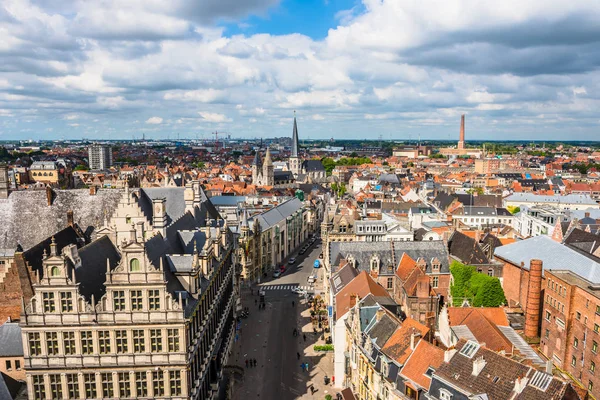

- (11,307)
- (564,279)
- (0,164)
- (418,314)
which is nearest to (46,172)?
(0,164)

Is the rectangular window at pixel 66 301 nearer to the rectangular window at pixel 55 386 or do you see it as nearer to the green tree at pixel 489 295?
the rectangular window at pixel 55 386

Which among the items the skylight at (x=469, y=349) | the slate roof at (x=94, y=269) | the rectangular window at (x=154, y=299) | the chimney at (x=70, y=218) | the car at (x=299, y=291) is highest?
the chimney at (x=70, y=218)

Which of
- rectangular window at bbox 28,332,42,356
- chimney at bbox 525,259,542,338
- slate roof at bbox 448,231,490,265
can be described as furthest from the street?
chimney at bbox 525,259,542,338

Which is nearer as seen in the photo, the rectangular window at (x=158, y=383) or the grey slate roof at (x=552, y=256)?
the rectangular window at (x=158, y=383)

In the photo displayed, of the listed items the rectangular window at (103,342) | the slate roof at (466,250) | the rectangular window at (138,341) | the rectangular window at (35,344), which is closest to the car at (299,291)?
the slate roof at (466,250)

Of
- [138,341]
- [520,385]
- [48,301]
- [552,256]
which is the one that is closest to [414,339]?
[520,385]

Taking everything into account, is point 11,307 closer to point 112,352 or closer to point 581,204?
point 112,352
